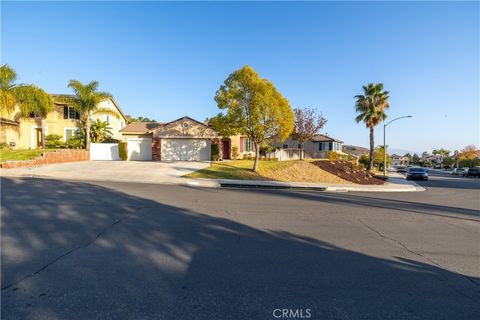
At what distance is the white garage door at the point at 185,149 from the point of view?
28.7m

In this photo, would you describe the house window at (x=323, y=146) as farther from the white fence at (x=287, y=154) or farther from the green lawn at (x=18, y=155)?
the green lawn at (x=18, y=155)

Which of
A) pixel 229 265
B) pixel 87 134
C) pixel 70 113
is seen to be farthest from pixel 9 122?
pixel 229 265

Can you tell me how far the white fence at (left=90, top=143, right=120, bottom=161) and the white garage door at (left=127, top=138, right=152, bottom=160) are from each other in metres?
1.54

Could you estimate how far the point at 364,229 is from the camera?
265 inches

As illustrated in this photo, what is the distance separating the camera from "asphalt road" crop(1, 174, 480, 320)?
3.06 metres

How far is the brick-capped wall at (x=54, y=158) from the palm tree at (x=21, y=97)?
6401 millimetres

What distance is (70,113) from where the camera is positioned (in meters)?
31.6

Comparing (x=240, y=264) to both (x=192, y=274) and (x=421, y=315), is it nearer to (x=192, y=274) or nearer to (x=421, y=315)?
(x=192, y=274)

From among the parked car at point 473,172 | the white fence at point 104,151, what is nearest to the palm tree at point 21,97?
the white fence at point 104,151

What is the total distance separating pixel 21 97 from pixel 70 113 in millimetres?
5639

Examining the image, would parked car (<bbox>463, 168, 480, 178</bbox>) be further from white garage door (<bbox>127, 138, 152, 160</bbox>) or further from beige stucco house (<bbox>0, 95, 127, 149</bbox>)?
beige stucco house (<bbox>0, 95, 127, 149</bbox>)

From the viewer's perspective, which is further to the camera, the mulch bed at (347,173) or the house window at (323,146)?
the house window at (323,146)

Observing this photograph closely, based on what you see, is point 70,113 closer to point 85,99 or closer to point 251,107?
point 85,99

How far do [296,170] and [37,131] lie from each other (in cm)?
3262
